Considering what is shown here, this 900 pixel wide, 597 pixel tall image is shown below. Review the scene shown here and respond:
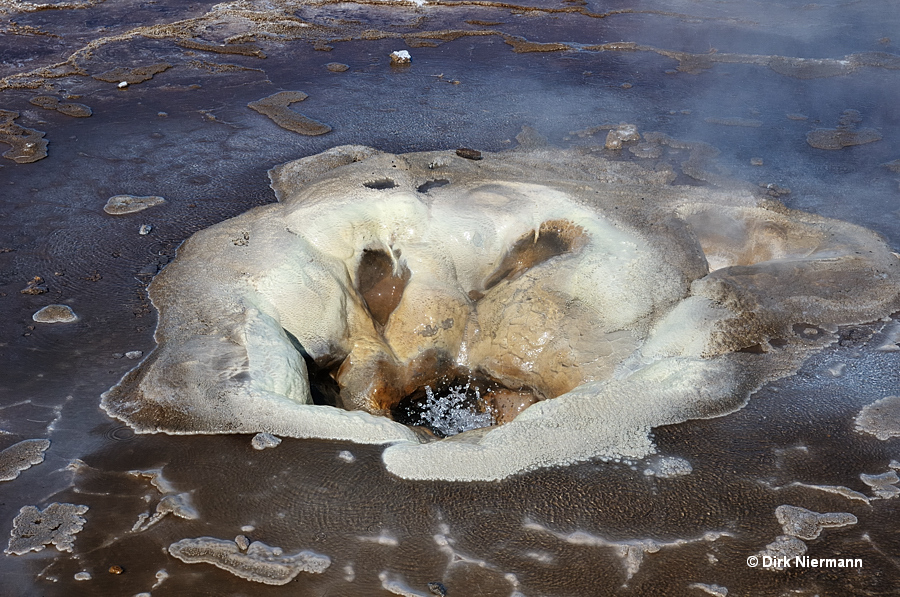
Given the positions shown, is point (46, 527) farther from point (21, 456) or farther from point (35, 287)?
point (35, 287)

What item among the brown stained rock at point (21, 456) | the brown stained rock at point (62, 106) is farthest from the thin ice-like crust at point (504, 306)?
the brown stained rock at point (62, 106)

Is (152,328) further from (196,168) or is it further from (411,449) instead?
(196,168)

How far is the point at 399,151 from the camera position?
223 inches

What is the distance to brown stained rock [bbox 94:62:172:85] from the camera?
6.80 metres

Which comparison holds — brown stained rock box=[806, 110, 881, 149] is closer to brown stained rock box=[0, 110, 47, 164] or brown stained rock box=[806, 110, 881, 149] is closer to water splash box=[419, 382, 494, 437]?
water splash box=[419, 382, 494, 437]

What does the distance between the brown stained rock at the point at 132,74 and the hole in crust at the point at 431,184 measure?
3.47 m

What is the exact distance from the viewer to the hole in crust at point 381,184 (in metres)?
4.69

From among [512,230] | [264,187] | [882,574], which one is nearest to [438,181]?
[512,230]

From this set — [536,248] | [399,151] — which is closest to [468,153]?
[399,151]

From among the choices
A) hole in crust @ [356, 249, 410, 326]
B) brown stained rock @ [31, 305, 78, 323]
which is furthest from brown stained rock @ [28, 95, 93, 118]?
hole in crust @ [356, 249, 410, 326]

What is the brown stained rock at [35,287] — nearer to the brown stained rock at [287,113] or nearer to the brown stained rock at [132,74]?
the brown stained rock at [287,113]

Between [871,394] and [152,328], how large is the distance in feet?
10.9

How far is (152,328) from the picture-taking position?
12.3ft

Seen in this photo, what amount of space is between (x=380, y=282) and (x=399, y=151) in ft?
5.43
